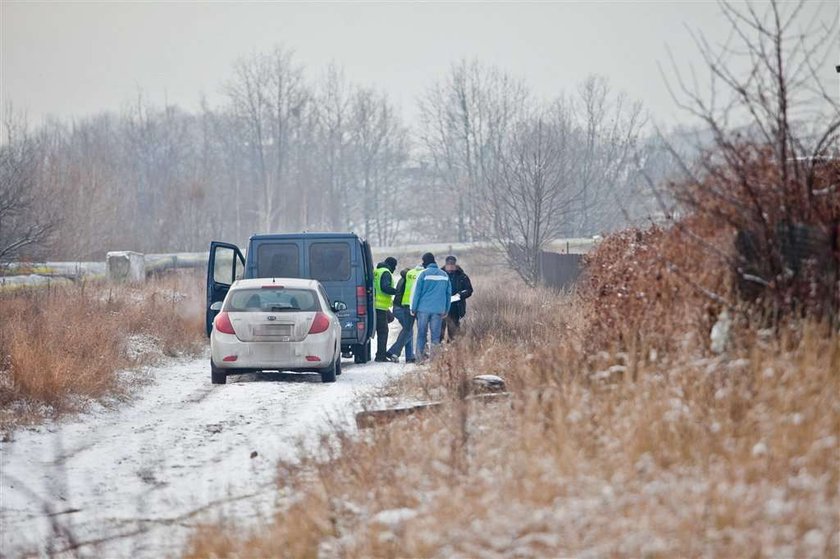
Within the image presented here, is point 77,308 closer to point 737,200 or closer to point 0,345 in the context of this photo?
point 0,345

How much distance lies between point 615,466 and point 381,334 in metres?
15.8

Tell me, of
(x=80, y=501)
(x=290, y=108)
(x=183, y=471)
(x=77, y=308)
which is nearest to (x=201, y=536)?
(x=80, y=501)

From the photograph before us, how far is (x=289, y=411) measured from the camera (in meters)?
14.0

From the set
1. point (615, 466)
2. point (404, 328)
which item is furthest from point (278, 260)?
point (615, 466)

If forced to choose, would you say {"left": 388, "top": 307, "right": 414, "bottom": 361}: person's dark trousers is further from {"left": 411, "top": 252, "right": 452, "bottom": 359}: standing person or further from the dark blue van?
{"left": 411, "top": 252, "right": 452, "bottom": 359}: standing person

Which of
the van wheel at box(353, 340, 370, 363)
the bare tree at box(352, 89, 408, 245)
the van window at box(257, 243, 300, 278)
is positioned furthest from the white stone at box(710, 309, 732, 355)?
the bare tree at box(352, 89, 408, 245)

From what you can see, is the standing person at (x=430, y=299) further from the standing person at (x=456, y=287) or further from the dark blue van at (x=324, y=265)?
the standing person at (x=456, y=287)

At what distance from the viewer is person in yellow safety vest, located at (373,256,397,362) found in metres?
22.7

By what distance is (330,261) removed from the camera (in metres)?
21.0

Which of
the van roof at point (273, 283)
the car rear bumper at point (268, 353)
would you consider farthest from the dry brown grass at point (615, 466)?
the van roof at point (273, 283)

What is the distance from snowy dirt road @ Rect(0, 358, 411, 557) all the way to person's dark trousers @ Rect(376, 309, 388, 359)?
589 cm

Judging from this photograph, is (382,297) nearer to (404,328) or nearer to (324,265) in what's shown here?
(404,328)

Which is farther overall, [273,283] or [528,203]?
[528,203]

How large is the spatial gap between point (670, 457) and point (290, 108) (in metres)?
82.0
